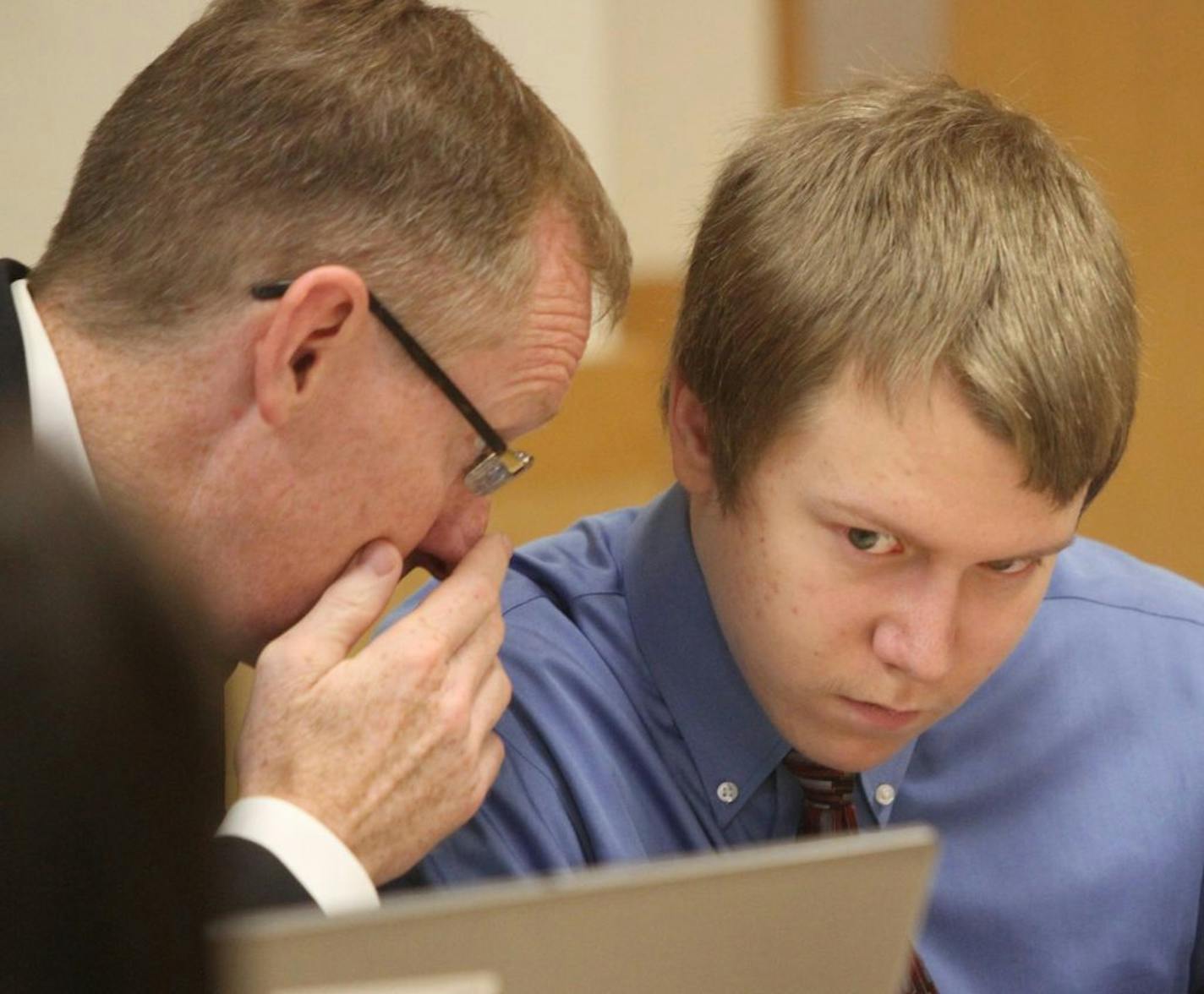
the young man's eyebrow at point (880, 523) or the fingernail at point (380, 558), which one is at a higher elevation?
the young man's eyebrow at point (880, 523)

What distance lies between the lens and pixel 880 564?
1.45 meters

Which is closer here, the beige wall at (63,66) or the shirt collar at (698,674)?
the shirt collar at (698,674)

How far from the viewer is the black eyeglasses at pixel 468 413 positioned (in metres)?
1.49

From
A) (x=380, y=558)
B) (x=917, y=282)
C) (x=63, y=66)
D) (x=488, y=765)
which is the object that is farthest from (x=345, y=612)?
(x=63, y=66)

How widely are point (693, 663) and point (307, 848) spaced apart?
0.42 metres

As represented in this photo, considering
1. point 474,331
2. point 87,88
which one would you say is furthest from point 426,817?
point 87,88

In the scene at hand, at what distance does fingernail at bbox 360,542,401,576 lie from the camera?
156cm

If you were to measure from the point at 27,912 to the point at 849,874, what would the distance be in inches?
18.6

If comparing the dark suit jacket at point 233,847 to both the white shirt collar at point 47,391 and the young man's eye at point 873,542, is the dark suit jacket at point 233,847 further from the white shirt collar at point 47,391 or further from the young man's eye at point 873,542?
the young man's eye at point 873,542

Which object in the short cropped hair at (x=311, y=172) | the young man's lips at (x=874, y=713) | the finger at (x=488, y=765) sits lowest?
the finger at (x=488, y=765)

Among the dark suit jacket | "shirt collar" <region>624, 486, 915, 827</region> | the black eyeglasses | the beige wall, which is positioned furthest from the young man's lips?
the beige wall

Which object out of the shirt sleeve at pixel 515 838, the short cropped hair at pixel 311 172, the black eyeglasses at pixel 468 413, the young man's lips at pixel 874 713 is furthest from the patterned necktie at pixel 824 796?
the short cropped hair at pixel 311 172

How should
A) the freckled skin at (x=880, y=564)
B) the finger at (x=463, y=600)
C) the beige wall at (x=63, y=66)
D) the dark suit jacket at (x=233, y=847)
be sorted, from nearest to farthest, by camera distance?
the dark suit jacket at (x=233, y=847), the freckled skin at (x=880, y=564), the finger at (x=463, y=600), the beige wall at (x=63, y=66)

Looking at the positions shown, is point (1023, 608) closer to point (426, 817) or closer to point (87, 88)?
point (426, 817)
